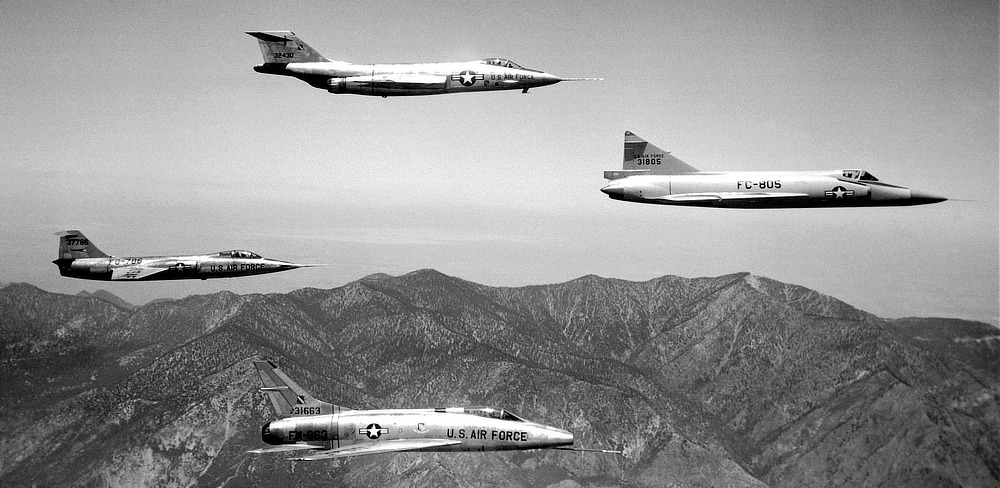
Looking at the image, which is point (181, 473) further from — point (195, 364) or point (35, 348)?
point (35, 348)

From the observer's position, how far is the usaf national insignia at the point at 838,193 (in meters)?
47.1

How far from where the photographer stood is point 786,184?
1831 inches

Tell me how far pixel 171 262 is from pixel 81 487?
14642 centimetres

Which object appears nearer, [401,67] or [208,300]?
[401,67]

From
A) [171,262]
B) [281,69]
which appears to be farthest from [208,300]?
[281,69]

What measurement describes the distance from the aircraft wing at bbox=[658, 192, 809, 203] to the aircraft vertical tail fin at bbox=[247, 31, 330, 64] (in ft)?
72.9

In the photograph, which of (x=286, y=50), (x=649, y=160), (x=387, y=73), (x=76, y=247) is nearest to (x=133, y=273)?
(x=76, y=247)

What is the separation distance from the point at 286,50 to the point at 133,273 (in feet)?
65.4

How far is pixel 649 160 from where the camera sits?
4838cm

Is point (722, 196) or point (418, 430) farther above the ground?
point (722, 196)

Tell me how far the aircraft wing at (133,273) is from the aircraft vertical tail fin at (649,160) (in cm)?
3212

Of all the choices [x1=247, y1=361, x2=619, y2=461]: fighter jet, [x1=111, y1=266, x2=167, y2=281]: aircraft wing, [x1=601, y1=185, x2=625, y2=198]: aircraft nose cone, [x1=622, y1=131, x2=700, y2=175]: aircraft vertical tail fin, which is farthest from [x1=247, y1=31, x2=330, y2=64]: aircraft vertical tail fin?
[x1=247, y1=361, x2=619, y2=461]: fighter jet

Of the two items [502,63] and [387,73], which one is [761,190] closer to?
[502,63]

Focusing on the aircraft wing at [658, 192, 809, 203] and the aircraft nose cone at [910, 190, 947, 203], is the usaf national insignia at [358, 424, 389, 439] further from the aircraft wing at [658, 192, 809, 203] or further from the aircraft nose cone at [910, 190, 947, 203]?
the aircraft nose cone at [910, 190, 947, 203]
